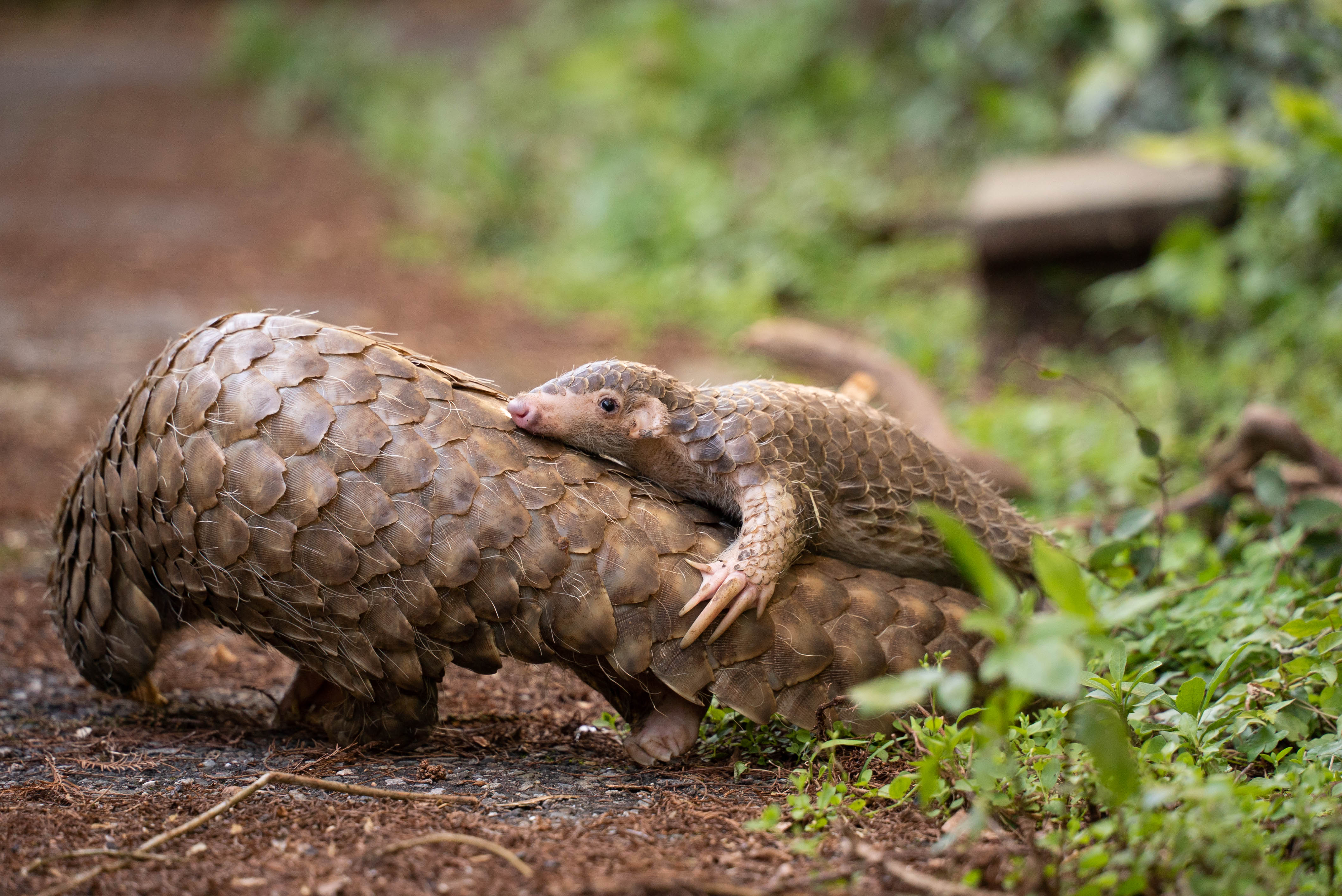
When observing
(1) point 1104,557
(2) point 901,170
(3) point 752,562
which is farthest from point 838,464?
(2) point 901,170

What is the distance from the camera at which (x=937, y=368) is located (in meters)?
6.20

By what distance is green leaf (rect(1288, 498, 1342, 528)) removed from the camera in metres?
3.29

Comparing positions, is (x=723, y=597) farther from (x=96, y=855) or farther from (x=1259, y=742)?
(x=96, y=855)

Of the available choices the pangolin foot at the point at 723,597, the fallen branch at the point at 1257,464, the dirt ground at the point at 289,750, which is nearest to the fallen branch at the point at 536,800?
the dirt ground at the point at 289,750

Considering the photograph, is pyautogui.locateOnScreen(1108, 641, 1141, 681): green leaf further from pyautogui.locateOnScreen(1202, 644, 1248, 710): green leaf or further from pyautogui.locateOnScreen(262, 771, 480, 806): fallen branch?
pyautogui.locateOnScreen(262, 771, 480, 806): fallen branch

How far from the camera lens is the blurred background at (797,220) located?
584cm

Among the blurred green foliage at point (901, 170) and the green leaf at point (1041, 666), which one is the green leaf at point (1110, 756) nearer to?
the green leaf at point (1041, 666)

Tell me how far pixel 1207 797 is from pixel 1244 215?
5697 mm

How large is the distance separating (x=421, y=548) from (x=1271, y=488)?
97.5 inches

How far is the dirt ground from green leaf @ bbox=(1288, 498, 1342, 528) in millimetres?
1722

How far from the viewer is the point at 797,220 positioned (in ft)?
28.2

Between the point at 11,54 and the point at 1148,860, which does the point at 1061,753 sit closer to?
the point at 1148,860

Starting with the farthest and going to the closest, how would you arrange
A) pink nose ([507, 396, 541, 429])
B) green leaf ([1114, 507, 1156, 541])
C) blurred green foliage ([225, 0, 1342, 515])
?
1. blurred green foliage ([225, 0, 1342, 515])
2. green leaf ([1114, 507, 1156, 541])
3. pink nose ([507, 396, 541, 429])

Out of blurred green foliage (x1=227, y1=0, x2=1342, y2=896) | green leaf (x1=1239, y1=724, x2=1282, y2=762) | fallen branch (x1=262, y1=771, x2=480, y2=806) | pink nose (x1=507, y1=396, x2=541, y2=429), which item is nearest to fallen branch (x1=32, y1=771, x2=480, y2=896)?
fallen branch (x1=262, y1=771, x2=480, y2=806)
